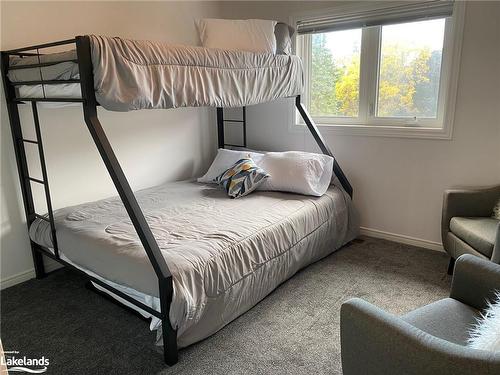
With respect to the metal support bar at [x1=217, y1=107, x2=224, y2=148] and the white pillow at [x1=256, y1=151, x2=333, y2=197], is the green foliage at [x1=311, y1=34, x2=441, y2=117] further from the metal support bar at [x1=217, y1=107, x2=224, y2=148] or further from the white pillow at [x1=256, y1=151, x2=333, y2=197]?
the metal support bar at [x1=217, y1=107, x2=224, y2=148]

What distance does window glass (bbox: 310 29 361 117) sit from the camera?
3320 millimetres

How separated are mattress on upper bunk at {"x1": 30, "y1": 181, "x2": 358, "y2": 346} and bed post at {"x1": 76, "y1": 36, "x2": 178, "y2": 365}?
5 cm

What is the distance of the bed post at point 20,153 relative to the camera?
2.40 metres

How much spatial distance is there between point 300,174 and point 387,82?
110 cm

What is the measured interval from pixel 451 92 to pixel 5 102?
317cm

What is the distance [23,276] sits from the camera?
2.70 meters

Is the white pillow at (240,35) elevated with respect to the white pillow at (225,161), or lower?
elevated

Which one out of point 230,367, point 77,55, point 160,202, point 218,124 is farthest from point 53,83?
point 218,124

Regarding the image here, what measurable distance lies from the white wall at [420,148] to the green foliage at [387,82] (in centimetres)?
23

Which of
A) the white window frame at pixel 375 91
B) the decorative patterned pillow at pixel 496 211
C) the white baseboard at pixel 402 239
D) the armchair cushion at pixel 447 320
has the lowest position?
the white baseboard at pixel 402 239

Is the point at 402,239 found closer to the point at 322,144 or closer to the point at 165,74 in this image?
the point at 322,144

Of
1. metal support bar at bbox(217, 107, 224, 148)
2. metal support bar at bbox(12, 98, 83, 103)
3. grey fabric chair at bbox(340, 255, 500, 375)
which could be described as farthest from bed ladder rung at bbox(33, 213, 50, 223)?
grey fabric chair at bbox(340, 255, 500, 375)

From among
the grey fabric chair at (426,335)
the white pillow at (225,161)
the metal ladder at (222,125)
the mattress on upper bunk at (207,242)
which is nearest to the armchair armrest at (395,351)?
the grey fabric chair at (426,335)

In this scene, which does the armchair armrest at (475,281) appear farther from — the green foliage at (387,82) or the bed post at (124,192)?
the green foliage at (387,82)
